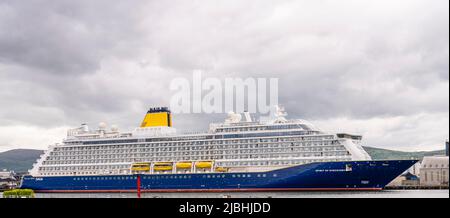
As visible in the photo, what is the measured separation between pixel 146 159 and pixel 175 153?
3.76 metres

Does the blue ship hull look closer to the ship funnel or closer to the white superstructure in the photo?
the white superstructure

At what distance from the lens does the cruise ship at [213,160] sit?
2124 inches

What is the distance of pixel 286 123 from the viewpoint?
58.8 m

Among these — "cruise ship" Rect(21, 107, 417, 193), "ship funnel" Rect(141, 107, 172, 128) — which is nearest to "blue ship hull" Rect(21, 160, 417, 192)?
"cruise ship" Rect(21, 107, 417, 193)

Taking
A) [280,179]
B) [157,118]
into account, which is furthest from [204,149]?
[280,179]

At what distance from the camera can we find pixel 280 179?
55219 mm

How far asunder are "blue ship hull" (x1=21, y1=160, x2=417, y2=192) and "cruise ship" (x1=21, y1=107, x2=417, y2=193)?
93 mm

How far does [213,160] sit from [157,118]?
36.2 ft

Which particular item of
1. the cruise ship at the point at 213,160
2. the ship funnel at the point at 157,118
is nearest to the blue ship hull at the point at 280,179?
the cruise ship at the point at 213,160

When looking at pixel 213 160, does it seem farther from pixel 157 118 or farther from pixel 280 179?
pixel 157 118
